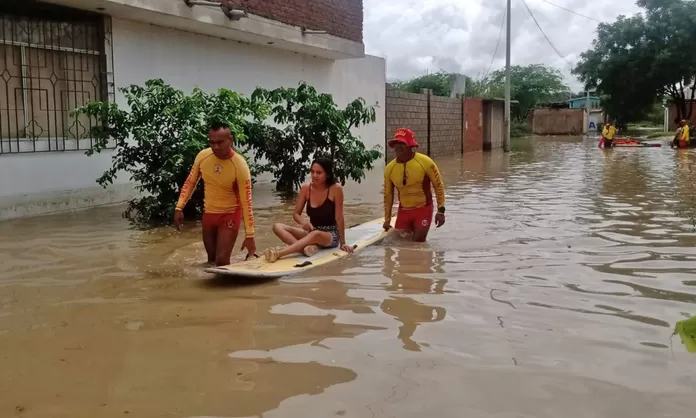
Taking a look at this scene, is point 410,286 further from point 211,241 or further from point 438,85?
point 438,85

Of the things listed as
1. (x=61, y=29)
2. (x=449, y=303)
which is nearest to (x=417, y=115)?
(x=61, y=29)

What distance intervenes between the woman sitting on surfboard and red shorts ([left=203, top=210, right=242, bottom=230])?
→ 0.54 meters

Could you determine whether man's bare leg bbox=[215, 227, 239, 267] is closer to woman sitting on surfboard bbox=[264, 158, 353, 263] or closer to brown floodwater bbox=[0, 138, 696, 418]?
brown floodwater bbox=[0, 138, 696, 418]

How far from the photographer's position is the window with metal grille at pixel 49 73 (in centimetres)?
915

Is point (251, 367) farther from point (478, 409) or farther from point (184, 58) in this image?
point (184, 58)

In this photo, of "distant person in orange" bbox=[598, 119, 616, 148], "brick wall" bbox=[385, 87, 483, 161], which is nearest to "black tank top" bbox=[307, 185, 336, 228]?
"brick wall" bbox=[385, 87, 483, 161]

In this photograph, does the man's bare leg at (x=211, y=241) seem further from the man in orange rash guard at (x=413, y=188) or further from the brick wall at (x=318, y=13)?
the brick wall at (x=318, y=13)

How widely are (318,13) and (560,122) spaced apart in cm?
3872

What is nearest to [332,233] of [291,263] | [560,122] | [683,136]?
[291,263]

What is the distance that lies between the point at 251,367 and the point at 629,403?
187 cm

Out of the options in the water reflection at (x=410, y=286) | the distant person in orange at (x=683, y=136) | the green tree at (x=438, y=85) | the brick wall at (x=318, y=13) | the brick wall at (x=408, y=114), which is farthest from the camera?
the green tree at (x=438, y=85)

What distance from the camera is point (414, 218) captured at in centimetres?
766

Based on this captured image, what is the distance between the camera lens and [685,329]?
52.0 inches

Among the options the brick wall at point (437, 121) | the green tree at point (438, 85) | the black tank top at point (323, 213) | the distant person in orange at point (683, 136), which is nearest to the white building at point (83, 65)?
the black tank top at point (323, 213)
